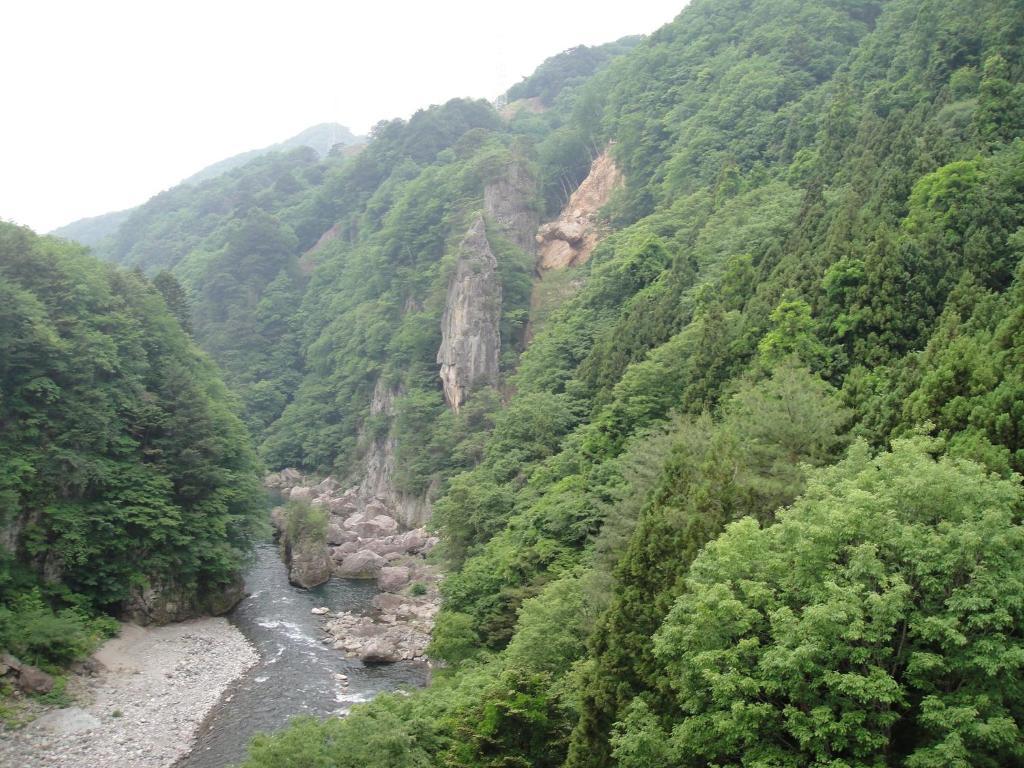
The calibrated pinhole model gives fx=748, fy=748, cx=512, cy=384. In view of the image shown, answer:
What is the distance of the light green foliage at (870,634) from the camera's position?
1102 cm

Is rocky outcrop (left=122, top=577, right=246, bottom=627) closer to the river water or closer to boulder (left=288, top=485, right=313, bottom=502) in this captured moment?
the river water

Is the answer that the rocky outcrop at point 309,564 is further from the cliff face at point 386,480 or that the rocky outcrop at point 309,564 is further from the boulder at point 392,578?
the cliff face at point 386,480

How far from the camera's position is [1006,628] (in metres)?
11.4

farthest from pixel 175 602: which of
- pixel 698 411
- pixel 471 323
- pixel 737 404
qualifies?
pixel 471 323

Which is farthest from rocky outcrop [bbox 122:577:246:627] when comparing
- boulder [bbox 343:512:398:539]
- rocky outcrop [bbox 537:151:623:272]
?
rocky outcrop [bbox 537:151:623:272]

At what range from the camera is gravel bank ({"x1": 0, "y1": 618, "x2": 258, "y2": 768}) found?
25.8m

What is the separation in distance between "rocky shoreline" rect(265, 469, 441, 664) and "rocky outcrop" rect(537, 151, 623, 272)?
29715 mm

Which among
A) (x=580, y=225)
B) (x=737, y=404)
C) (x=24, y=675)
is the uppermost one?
(x=580, y=225)

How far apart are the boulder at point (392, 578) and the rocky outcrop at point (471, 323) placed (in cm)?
1836

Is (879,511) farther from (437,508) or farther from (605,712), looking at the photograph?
(437,508)

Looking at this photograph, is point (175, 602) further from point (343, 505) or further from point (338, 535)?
point (343, 505)

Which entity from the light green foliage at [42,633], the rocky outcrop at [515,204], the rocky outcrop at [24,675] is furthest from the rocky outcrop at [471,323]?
the rocky outcrop at [24,675]

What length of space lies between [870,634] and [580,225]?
67.2 meters

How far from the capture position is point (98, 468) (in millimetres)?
37438
